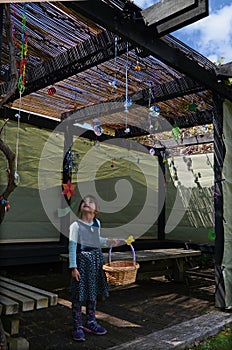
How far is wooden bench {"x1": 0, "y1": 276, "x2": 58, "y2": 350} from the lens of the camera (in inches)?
95.6

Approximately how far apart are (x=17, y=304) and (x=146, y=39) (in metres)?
2.47

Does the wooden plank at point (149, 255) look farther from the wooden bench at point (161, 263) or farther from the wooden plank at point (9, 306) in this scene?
the wooden plank at point (9, 306)

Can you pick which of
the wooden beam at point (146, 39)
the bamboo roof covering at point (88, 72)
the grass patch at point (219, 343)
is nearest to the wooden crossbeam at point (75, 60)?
the bamboo roof covering at point (88, 72)

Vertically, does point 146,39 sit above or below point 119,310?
above

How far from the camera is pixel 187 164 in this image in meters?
7.46

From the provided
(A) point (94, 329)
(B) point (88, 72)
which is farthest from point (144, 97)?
(A) point (94, 329)

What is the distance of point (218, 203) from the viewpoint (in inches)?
167

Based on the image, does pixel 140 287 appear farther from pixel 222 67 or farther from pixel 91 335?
pixel 222 67

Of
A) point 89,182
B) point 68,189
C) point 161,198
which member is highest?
point 89,182

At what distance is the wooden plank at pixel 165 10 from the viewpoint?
2752mm

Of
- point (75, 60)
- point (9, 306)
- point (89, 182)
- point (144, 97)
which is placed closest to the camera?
point (9, 306)

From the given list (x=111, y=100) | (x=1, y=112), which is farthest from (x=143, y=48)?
(x=1, y=112)

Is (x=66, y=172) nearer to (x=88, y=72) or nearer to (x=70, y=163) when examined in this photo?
(x=70, y=163)

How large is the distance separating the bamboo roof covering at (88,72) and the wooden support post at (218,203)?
0.38 metres
